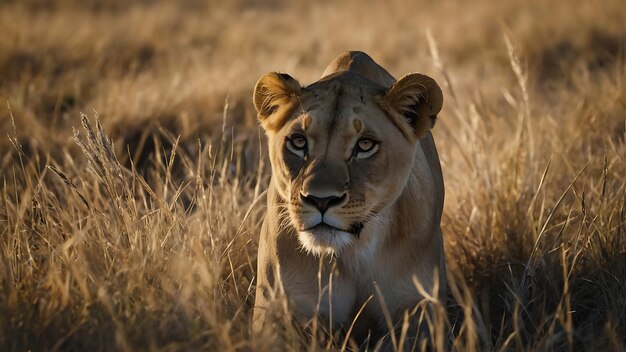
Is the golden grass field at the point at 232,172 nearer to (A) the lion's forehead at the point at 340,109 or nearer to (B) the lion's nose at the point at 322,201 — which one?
(B) the lion's nose at the point at 322,201

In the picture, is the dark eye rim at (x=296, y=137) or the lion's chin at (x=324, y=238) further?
the dark eye rim at (x=296, y=137)

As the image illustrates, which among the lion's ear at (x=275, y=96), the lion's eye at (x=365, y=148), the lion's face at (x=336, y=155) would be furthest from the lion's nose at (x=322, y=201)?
the lion's ear at (x=275, y=96)

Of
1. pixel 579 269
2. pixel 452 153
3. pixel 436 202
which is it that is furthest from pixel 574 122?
pixel 436 202

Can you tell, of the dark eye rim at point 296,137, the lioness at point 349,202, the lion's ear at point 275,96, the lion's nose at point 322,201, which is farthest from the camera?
the lion's ear at point 275,96

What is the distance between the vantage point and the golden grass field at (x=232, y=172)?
9.79 feet

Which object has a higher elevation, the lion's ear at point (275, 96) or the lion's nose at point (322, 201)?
the lion's ear at point (275, 96)

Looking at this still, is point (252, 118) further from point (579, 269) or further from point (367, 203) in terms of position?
point (367, 203)

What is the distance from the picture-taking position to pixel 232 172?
18.9 ft

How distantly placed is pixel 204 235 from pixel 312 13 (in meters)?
11.0

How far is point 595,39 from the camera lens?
10047mm

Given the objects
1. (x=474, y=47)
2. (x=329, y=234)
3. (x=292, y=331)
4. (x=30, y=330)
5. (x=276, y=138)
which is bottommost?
(x=30, y=330)

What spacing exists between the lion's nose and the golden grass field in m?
0.41

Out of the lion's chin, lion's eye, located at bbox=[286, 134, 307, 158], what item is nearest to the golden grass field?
the lion's chin

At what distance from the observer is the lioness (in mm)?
3035
